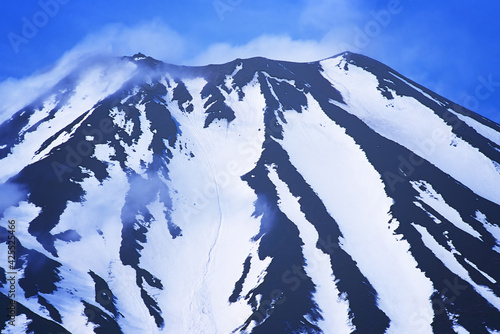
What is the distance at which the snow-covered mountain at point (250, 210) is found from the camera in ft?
213

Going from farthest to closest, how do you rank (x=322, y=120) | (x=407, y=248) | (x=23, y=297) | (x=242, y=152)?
1. (x=322, y=120)
2. (x=242, y=152)
3. (x=407, y=248)
4. (x=23, y=297)

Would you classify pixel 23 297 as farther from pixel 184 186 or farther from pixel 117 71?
pixel 117 71

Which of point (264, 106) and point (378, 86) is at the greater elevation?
point (378, 86)

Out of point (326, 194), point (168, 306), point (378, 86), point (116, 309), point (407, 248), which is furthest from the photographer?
point (378, 86)

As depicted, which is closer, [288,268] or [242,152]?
[288,268]

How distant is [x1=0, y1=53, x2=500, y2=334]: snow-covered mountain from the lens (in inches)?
2557

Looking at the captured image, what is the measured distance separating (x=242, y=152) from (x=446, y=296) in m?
66.2

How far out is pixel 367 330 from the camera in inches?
2399

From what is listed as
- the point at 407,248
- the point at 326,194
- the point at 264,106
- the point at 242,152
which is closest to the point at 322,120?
the point at 264,106

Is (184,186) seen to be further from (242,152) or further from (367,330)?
(367,330)

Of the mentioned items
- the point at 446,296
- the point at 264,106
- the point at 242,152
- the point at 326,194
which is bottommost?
the point at 446,296

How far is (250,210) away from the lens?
94562mm

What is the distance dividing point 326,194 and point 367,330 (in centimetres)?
4155

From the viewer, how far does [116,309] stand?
213ft
